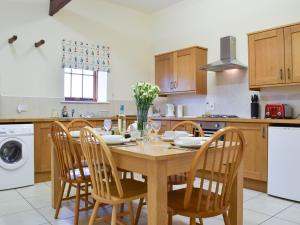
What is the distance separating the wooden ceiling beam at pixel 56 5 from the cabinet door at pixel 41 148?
6.06 ft

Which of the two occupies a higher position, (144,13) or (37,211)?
(144,13)

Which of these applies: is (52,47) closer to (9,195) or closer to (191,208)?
(9,195)

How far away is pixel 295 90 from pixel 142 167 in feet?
9.59

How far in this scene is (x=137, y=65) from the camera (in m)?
5.72

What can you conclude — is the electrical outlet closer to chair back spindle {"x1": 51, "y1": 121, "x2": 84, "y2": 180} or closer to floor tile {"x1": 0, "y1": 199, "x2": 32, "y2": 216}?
floor tile {"x1": 0, "y1": 199, "x2": 32, "y2": 216}

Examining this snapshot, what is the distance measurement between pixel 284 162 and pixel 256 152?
0.38 m

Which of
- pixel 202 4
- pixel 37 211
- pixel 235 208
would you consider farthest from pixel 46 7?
pixel 235 208

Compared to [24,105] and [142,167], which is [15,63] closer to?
[24,105]

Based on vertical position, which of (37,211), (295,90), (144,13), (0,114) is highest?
(144,13)

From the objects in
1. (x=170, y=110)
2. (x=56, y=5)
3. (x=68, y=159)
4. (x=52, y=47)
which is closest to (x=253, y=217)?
(x=68, y=159)

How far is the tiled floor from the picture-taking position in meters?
2.54

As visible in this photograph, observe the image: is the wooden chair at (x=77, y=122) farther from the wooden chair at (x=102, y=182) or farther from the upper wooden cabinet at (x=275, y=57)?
the upper wooden cabinet at (x=275, y=57)

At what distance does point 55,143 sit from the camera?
2525 millimetres

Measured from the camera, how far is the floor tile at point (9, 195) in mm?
3165
